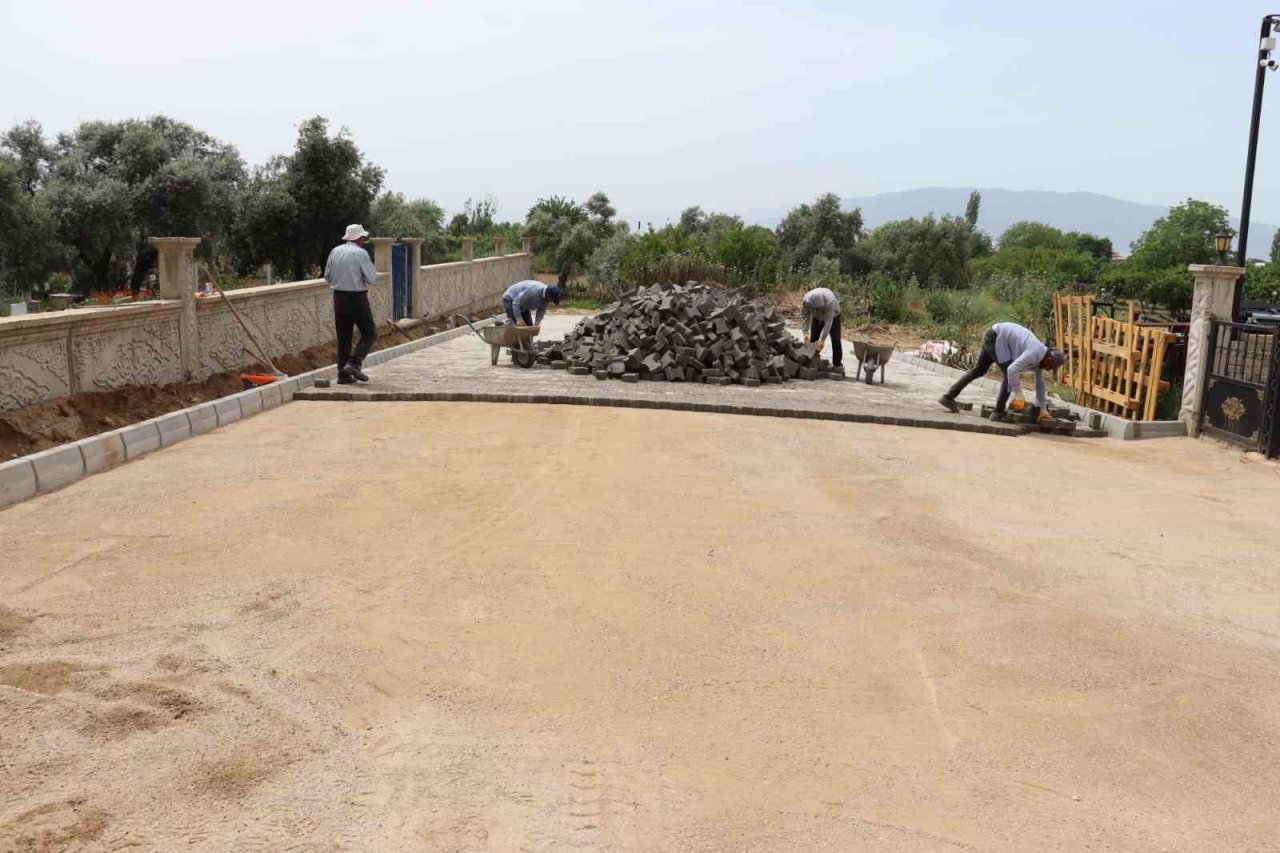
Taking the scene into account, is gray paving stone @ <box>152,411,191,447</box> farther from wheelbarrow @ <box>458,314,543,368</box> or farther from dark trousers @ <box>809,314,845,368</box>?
dark trousers @ <box>809,314,845,368</box>

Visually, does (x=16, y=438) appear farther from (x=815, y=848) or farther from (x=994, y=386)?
(x=994, y=386)

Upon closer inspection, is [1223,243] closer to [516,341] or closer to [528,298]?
[528,298]

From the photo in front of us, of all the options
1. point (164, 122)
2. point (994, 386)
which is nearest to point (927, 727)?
point (994, 386)

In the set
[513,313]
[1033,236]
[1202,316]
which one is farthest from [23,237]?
[1033,236]

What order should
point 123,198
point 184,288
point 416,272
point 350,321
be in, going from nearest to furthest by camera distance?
point 184,288, point 350,321, point 416,272, point 123,198

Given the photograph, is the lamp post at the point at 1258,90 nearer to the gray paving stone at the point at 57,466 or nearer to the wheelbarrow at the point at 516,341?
the wheelbarrow at the point at 516,341

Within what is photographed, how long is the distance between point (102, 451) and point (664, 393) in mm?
6390

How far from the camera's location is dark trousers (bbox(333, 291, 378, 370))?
37.6 feet

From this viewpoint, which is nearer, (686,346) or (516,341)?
(686,346)

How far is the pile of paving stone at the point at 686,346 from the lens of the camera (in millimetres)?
13570

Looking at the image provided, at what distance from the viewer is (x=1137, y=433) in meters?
11.0

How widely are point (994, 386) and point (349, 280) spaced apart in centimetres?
921

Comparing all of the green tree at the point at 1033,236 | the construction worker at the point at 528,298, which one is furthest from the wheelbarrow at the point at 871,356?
the green tree at the point at 1033,236

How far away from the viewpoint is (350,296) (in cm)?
1143
